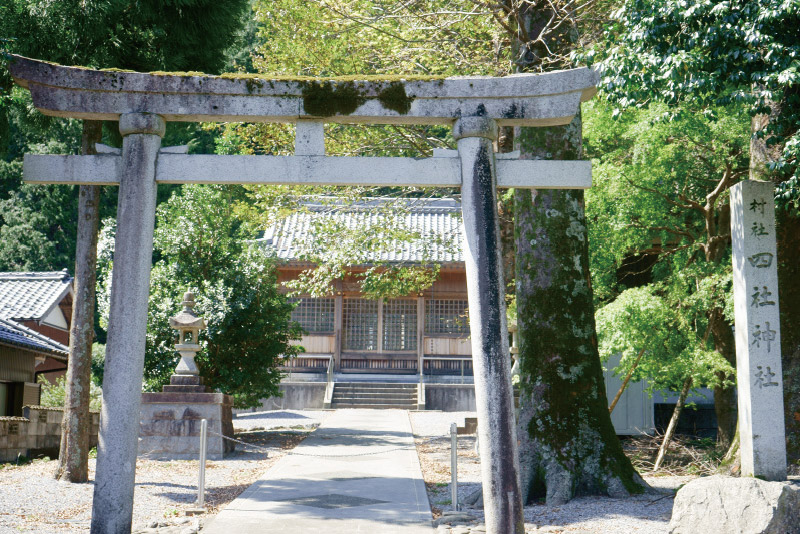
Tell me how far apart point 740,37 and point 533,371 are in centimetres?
450

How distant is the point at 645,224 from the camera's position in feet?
37.7

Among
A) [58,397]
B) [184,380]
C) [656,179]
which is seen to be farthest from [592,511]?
[58,397]

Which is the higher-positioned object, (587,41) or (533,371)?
(587,41)

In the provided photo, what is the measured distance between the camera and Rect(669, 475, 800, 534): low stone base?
660 centimetres

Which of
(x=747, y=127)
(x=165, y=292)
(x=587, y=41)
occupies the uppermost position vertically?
(x=587, y=41)

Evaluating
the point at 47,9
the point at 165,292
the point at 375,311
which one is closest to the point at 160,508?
the point at 47,9

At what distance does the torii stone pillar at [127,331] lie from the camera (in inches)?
269

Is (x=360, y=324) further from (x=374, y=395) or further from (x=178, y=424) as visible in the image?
(x=178, y=424)

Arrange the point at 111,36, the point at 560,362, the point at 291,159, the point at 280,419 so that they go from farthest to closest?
1. the point at 280,419
2. the point at 111,36
3. the point at 560,362
4. the point at 291,159

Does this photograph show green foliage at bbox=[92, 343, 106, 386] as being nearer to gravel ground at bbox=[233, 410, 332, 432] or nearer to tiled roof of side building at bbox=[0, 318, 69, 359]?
tiled roof of side building at bbox=[0, 318, 69, 359]

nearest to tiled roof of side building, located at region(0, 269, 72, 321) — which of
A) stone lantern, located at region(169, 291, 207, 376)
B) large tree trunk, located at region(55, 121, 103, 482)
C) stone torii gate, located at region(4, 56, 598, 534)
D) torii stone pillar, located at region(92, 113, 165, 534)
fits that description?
stone lantern, located at region(169, 291, 207, 376)

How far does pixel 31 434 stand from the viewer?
14.5 metres

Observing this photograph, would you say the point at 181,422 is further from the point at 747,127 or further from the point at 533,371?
the point at 747,127

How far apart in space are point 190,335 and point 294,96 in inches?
402
